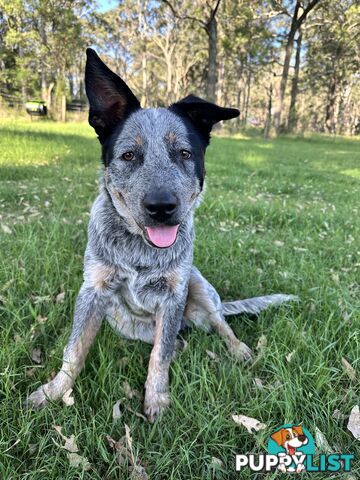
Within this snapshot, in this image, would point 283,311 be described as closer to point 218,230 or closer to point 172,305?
point 172,305

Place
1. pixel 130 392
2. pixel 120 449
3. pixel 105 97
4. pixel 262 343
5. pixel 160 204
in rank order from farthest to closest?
pixel 262 343
pixel 105 97
pixel 130 392
pixel 160 204
pixel 120 449

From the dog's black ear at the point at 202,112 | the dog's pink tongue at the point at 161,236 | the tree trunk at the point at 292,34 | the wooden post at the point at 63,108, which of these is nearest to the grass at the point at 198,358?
the dog's pink tongue at the point at 161,236

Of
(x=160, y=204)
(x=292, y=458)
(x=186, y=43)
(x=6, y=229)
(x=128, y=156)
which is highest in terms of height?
(x=186, y=43)

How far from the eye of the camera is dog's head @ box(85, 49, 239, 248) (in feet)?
6.75

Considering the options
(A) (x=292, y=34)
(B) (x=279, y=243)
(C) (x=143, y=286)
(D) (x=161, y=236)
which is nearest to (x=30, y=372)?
(C) (x=143, y=286)

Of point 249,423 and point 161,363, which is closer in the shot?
point 249,423

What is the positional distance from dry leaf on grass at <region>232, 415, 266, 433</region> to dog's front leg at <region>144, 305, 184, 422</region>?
1.38ft

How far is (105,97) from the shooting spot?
2346 mm

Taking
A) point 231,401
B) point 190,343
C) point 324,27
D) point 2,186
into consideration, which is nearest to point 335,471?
point 231,401

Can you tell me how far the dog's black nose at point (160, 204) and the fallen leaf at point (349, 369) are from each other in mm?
1514

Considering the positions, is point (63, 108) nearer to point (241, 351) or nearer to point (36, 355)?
point (36, 355)

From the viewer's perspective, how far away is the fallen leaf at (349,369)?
86.4 inches

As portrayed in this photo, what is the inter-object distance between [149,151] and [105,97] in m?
0.50

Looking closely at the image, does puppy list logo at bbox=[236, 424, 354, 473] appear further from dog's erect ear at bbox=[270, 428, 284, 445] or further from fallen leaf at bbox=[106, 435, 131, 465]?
fallen leaf at bbox=[106, 435, 131, 465]
